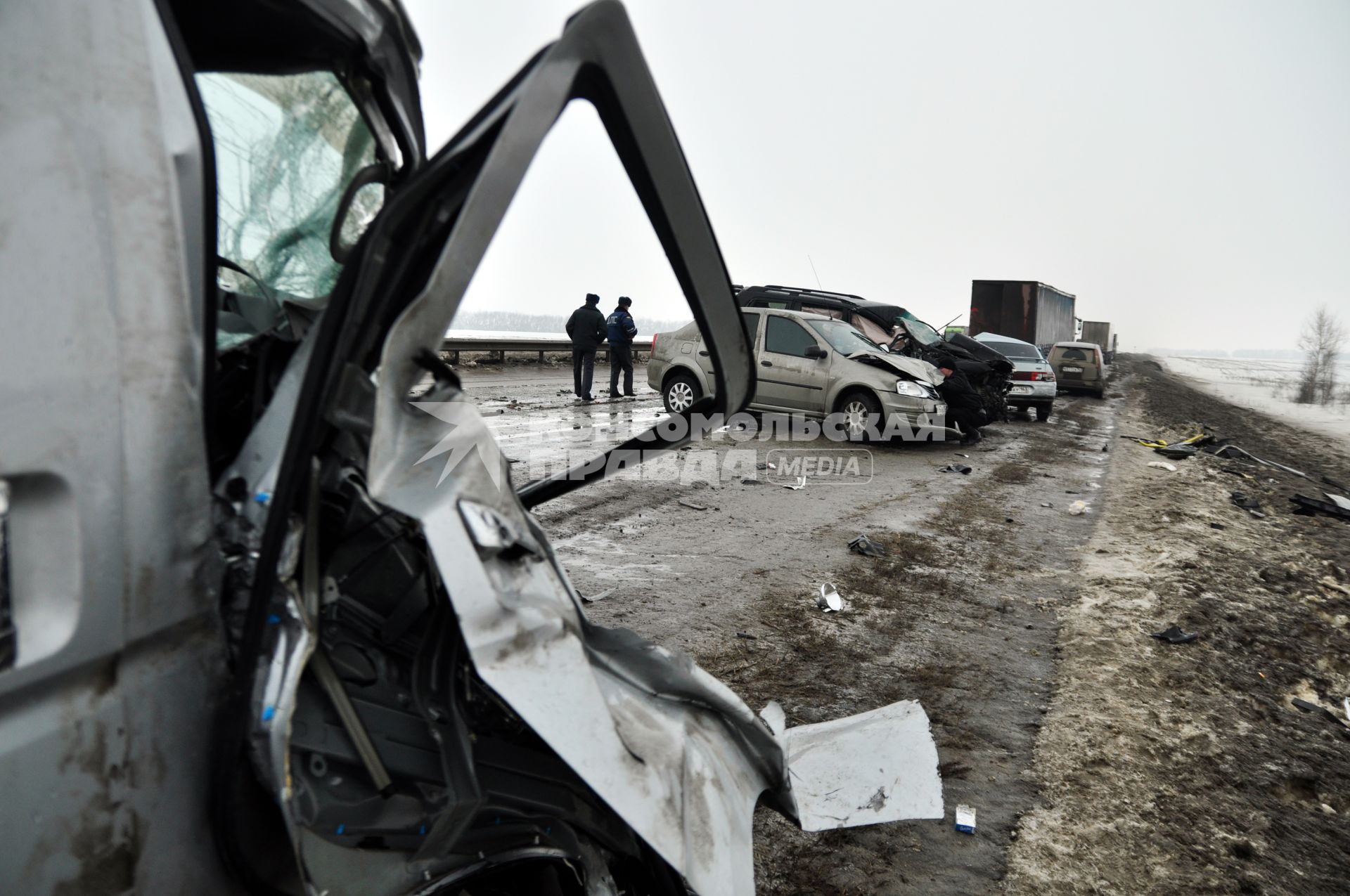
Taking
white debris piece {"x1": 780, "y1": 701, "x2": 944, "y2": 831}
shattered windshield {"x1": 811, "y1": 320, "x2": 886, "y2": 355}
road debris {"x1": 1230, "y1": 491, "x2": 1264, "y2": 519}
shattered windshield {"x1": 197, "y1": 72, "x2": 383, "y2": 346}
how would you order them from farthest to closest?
shattered windshield {"x1": 811, "y1": 320, "x2": 886, "y2": 355}, road debris {"x1": 1230, "y1": 491, "x2": 1264, "y2": 519}, white debris piece {"x1": 780, "y1": 701, "x2": 944, "y2": 831}, shattered windshield {"x1": 197, "y1": 72, "x2": 383, "y2": 346}

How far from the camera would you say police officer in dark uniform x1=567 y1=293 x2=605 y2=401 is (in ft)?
50.8

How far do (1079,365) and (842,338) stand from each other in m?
16.1

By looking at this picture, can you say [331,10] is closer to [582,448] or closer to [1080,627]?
[1080,627]

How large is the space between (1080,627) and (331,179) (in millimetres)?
4582

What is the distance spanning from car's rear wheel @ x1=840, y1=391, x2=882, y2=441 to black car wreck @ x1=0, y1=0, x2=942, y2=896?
1011cm

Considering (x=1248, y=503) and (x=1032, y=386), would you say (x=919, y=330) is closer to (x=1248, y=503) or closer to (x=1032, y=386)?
(x=1032, y=386)

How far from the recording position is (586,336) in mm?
15484

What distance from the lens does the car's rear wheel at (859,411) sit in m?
11.9

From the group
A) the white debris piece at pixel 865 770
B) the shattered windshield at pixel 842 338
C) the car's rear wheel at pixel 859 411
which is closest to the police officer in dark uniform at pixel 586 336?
the shattered windshield at pixel 842 338

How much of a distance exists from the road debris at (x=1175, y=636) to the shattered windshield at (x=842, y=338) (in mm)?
7405

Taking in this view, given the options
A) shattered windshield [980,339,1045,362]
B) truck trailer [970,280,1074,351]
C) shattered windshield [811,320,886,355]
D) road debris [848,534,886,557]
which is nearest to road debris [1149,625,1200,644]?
road debris [848,534,886,557]

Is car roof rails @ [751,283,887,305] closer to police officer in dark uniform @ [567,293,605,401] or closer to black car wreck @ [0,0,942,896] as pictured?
police officer in dark uniform @ [567,293,605,401]

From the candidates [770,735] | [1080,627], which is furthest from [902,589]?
[770,735]

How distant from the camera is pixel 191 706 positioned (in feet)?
4.43
